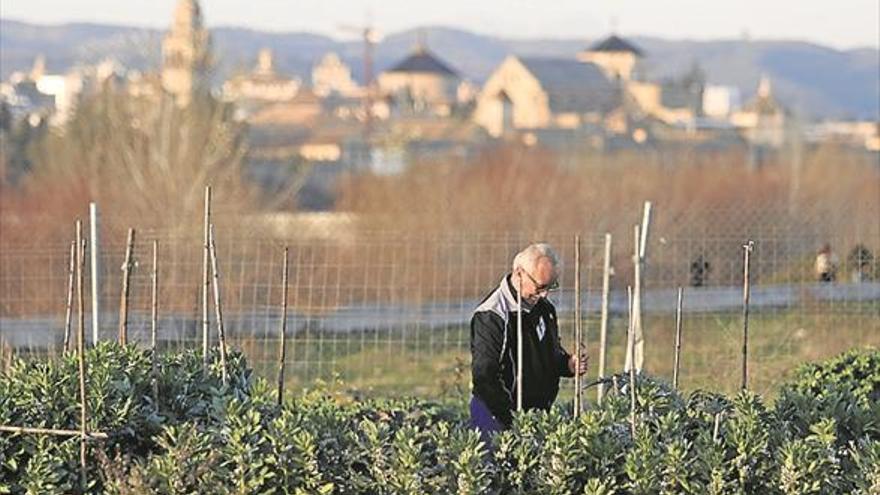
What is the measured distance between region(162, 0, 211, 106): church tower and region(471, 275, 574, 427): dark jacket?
25.0 metres

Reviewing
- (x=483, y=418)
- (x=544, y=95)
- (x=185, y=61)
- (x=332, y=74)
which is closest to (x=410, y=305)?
(x=483, y=418)

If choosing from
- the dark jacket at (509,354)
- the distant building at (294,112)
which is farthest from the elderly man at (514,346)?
the distant building at (294,112)

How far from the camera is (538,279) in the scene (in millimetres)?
6336

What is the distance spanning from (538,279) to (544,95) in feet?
272

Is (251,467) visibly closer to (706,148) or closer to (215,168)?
(215,168)

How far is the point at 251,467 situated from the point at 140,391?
79cm

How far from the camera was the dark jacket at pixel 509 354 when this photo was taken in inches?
251

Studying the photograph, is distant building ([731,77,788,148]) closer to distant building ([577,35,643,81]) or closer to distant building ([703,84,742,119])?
distant building ([577,35,643,81])

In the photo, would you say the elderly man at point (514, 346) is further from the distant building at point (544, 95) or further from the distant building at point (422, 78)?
the distant building at point (422, 78)

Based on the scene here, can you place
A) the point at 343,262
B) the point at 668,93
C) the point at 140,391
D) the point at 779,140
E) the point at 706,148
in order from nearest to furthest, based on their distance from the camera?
the point at 140,391, the point at 343,262, the point at 779,140, the point at 706,148, the point at 668,93

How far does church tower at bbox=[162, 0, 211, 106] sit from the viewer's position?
31.8 m

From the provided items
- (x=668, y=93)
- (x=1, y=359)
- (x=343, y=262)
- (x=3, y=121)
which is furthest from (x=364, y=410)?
(x=668, y=93)

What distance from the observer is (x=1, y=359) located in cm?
937

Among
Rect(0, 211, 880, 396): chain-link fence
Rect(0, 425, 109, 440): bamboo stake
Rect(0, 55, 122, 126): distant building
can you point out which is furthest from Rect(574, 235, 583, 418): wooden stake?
Rect(0, 55, 122, 126): distant building
